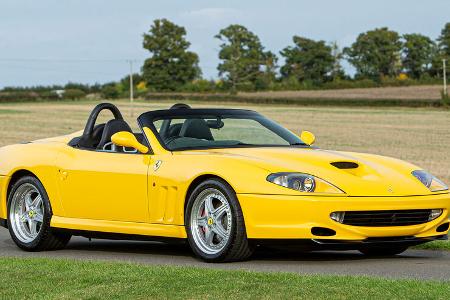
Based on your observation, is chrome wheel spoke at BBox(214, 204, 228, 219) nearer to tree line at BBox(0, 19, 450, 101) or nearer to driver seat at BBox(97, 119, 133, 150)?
driver seat at BBox(97, 119, 133, 150)

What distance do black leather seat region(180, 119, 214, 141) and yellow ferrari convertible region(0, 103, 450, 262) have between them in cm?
1

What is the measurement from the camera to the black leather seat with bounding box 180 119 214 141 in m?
10.3

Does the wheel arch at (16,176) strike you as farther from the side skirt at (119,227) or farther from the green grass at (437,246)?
the green grass at (437,246)

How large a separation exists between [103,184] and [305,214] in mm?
2231

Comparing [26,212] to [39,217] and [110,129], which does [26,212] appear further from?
[110,129]

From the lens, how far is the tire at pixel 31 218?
10.8m

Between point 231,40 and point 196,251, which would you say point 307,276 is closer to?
point 196,251

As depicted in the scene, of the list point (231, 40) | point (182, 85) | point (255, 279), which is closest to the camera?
point (255, 279)

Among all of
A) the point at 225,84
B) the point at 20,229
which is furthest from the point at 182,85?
the point at 20,229

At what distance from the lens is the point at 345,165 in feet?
30.5

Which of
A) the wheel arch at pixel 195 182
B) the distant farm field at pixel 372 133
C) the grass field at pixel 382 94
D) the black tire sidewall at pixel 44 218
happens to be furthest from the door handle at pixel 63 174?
the grass field at pixel 382 94

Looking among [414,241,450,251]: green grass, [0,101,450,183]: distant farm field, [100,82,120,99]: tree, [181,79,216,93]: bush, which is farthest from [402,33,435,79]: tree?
[414,241,450,251]: green grass

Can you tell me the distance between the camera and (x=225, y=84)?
168250 millimetres

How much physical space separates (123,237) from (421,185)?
2.71m
